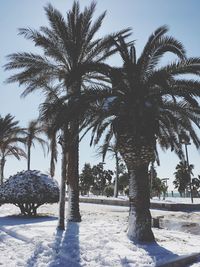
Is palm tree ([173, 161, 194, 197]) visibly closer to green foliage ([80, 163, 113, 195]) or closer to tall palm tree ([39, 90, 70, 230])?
green foliage ([80, 163, 113, 195])

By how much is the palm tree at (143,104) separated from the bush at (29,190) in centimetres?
696

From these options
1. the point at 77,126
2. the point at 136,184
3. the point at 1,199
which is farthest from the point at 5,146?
the point at 136,184

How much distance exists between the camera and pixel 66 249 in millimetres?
8055

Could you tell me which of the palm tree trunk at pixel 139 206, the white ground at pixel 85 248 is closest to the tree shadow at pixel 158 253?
the white ground at pixel 85 248

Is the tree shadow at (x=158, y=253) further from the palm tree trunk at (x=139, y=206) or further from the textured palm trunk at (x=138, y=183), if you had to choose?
the textured palm trunk at (x=138, y=183)

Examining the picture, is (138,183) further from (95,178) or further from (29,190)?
(95,178)

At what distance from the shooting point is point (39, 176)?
16.7m

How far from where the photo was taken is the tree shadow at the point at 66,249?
22.9ft

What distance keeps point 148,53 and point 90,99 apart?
8.37ft

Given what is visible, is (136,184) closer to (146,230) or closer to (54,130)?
(146,230)

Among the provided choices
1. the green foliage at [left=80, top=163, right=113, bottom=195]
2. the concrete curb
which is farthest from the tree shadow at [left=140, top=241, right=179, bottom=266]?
the green foliage at [left=80, top=163, right=113, bottom=195]

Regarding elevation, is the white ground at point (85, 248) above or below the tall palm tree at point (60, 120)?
below

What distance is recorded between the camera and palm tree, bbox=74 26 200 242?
9.77m

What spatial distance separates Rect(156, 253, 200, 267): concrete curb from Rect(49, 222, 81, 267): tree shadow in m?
1.96
